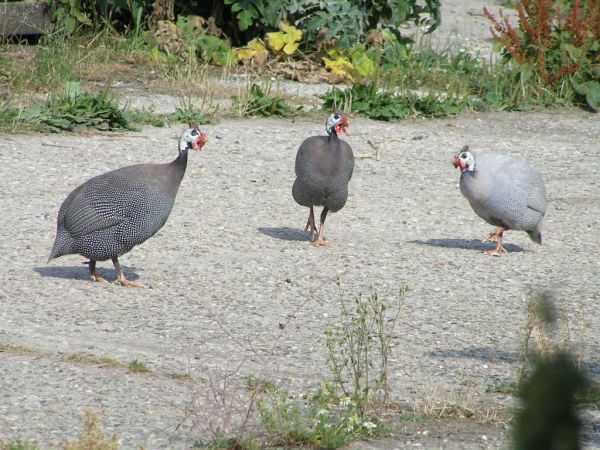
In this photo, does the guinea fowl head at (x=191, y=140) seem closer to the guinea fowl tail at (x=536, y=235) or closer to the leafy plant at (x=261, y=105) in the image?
the guinea fowl tail at (x=536, y=235)

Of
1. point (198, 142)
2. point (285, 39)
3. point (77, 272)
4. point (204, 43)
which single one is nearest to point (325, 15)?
point (285, 39)

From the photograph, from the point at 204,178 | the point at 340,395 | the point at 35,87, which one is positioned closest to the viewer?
the point at 340,395

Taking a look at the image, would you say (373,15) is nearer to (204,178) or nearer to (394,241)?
(204,178)

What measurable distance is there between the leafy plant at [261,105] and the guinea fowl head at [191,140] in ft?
14.7

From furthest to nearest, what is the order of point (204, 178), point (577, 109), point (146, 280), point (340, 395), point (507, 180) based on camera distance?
point (577, 109), point (204, 178), point (507, 180), point (146, 280), point (340, 395)

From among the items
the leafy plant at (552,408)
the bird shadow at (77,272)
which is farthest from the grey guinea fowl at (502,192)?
the leafy plant at (552,408)

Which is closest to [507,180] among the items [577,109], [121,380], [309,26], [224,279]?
[224,279]

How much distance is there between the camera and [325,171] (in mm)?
6754

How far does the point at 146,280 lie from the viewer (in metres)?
5.85

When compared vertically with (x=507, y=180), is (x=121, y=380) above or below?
below

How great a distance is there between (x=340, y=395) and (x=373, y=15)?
9405mm

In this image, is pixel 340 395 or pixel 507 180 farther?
pixel 507 180

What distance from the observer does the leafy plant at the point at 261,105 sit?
1042 centimetres

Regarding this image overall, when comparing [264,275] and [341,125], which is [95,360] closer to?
[264,275]
